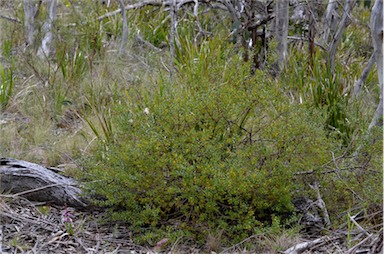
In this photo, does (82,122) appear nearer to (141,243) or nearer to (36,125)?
(36,125)

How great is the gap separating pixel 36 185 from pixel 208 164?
4.39 ft

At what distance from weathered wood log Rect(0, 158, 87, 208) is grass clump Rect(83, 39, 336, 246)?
247 mm

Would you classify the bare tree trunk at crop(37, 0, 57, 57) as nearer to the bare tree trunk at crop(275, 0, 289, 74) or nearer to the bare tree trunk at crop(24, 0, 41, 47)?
the bare tree trunk at crop(24, 0, 41, 47)

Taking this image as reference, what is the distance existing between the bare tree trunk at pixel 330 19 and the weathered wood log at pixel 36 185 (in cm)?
444

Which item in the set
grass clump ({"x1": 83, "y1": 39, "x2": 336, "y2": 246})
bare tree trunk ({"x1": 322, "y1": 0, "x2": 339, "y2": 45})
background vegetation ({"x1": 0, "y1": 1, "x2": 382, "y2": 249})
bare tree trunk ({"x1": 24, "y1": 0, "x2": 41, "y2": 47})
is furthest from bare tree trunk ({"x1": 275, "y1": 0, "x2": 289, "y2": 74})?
bare tree trunk ({"x1": 24, "y1": 0, "x2": 41, "y2": 47})

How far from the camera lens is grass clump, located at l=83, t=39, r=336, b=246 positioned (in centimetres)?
377

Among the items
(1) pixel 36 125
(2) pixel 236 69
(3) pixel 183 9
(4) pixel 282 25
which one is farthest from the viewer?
(3) pixel 183 9

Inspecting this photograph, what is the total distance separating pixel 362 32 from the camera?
34.5 ft

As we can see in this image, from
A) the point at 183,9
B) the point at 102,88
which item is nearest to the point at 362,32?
the point at 183,9

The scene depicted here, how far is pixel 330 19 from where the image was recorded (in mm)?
8328

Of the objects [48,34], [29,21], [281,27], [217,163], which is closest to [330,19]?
[281,27]

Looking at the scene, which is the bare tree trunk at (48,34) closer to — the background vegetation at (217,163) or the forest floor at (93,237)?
the background vegetation at (217,163)

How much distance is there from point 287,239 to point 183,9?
6.18m

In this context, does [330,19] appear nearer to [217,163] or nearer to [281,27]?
[281,27]
